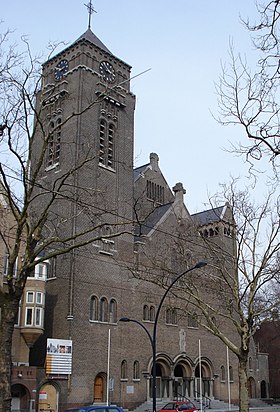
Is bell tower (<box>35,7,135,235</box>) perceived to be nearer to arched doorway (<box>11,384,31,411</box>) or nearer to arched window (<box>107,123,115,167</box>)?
arched window (<box>107,123,115,167</box>)

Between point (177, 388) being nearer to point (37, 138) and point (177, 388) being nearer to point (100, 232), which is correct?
point (100, 232)

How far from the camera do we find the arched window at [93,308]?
39103mm

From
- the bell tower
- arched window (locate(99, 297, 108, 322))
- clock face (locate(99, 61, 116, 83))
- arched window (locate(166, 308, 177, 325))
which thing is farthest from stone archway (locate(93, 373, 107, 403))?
clock face (locate(99, 61, 116, 83))

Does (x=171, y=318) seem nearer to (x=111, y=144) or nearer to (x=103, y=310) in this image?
(x=103, y=310)

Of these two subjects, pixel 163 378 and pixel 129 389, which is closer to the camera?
pixel 129 389

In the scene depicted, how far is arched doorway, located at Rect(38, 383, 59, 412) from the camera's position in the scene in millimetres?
34500

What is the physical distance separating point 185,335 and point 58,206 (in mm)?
16871

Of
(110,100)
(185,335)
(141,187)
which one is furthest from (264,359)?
(110,100)

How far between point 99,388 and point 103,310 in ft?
18.4

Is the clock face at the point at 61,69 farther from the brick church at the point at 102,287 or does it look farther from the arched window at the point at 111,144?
the arched window at the point at 111,144

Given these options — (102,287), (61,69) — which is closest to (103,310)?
(102,287)

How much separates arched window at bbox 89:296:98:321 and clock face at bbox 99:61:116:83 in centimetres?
1897

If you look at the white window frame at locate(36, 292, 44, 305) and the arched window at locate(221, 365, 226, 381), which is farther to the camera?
the arched window at locate(221, 365, 226, 381)

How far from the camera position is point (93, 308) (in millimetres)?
39469
